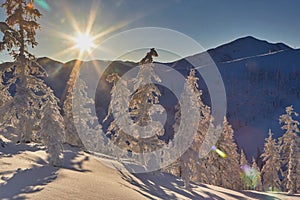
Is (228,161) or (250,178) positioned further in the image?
(250,178)

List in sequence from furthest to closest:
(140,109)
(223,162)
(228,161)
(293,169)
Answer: (228,161) < (223,162) < (293,169) < (140,109)

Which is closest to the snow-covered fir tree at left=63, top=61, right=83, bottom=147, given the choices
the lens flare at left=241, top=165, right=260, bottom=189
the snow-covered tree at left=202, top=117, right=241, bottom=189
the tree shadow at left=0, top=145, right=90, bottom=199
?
the snow-covered tree at left=202, top=117, right=241, bottom=189

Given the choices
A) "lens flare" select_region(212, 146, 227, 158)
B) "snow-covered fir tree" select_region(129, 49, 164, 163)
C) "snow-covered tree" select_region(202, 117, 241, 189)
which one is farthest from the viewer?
"snow-covered tree" select_region(202, 117, 241, 189)

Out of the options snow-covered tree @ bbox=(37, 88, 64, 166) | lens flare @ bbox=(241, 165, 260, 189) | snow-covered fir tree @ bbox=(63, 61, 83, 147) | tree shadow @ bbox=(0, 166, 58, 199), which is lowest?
lens flare @ bbox=(241, 165, 260, 189)

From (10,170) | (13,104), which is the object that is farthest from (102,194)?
(13,104)

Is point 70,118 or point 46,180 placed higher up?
point 70,118

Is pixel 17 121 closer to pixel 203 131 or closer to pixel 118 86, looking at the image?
pixel 118 86

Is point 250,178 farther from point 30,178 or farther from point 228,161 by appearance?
point 30,178

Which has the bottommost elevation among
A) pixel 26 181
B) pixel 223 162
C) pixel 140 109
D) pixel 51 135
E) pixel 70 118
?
pixel 26 181

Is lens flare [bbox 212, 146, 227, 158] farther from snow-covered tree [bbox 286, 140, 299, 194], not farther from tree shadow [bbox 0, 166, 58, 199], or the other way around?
tree shadow [bbox 0, 166, 58, 199]

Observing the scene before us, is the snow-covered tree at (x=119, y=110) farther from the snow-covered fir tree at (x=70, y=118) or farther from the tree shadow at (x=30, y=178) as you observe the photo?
the tree shadow at (x=30, y=178)

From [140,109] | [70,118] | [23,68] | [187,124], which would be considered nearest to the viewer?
[23,68]

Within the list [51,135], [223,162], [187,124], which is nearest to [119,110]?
[187,124]

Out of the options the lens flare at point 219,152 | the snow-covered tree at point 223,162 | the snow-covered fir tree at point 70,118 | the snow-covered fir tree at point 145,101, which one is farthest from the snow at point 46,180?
the snow-covered tree at point 223,162
